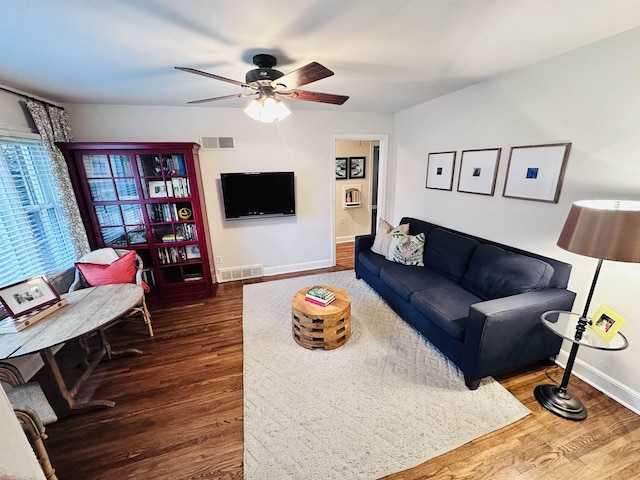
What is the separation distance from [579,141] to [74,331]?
12.2 feet

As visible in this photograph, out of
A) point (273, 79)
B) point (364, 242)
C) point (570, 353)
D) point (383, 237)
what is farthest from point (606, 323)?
point (273, 79)

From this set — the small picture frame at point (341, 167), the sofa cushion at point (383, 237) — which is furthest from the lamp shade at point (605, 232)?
the small picture frame at point (341, 167)

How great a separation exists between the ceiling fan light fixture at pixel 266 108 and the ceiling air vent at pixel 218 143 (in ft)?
5.51

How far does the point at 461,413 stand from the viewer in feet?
5.79

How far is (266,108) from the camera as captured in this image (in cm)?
194

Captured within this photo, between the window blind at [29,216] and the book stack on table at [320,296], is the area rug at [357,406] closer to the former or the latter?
the book stack on table at [320,296]

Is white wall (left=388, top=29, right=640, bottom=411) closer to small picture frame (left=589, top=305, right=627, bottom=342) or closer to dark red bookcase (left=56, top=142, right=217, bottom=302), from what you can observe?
small picture frame (left=589, top=305, right=627, bottom=342)

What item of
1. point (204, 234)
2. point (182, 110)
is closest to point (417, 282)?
point (204, 234)

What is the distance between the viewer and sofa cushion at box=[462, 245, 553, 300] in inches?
81.6

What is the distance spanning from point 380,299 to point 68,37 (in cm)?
340

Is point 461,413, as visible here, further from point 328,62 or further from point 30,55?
point 30,55

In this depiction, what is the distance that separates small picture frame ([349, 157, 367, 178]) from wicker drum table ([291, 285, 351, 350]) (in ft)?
11.2

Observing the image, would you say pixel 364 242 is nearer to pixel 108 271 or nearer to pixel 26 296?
pixel 108 271

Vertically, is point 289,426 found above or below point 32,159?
below
